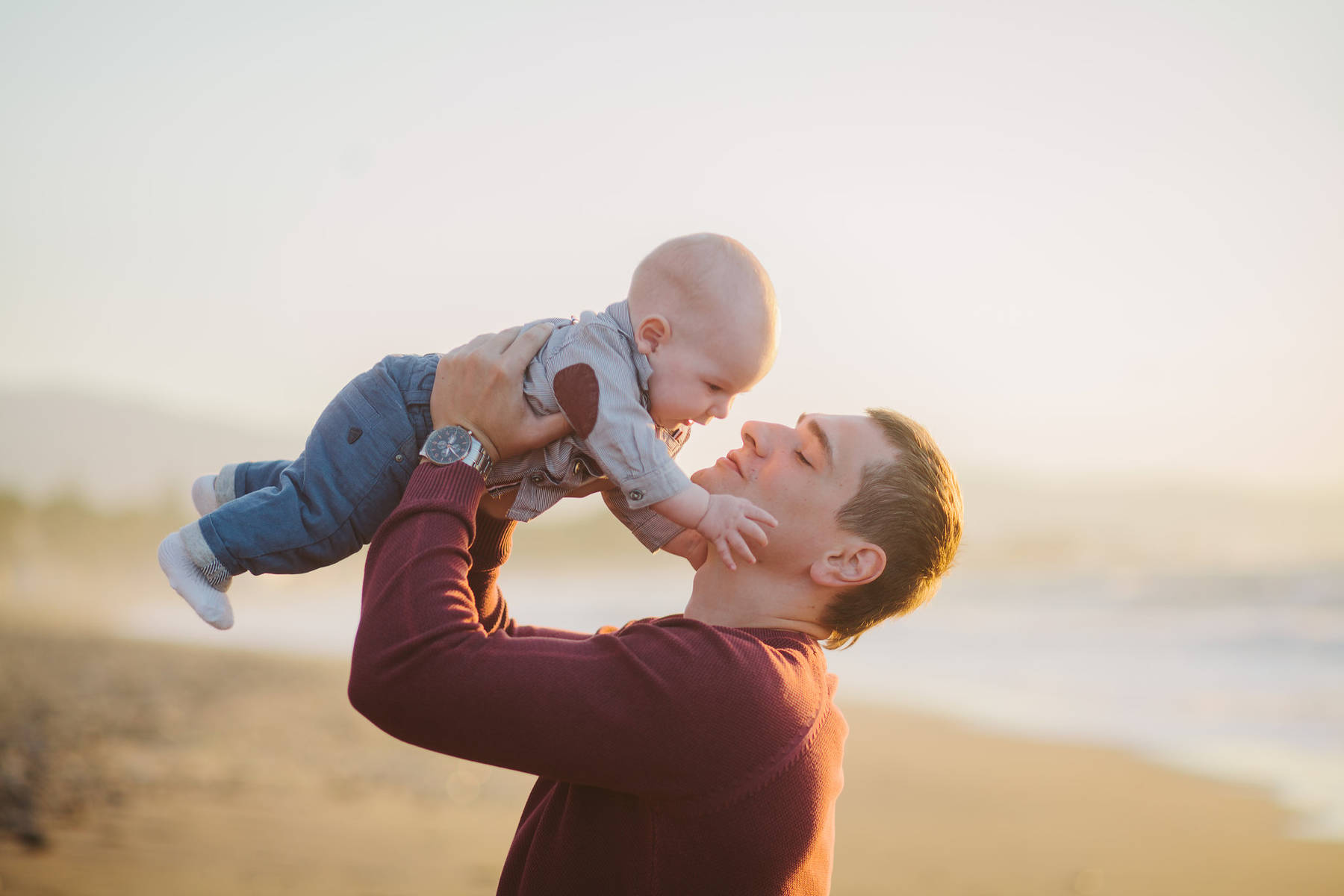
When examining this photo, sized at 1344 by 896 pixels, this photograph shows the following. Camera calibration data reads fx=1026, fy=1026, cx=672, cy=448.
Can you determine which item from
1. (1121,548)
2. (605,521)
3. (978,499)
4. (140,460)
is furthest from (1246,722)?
(140,460)

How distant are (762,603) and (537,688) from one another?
0.68 metres

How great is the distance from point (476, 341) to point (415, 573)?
0.60 m

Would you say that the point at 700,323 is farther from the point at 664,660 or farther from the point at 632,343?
the point at 664,660

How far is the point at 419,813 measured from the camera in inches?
263

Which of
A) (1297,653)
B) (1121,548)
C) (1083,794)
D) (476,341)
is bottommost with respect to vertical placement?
(1121,548)

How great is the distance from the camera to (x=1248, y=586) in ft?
47.7

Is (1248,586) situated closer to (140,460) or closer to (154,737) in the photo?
(154,737)

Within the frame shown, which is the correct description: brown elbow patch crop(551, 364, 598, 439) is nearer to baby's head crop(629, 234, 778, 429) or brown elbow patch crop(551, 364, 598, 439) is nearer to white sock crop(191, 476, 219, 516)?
baby's head crop(629, 234, 778, 429)

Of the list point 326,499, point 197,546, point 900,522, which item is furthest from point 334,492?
point 900,522

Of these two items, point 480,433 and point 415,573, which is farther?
point 480,433

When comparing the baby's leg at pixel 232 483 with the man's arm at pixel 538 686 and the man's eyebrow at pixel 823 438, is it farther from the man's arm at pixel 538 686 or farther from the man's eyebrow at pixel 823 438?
the man's eyebrow at pixel 823 438

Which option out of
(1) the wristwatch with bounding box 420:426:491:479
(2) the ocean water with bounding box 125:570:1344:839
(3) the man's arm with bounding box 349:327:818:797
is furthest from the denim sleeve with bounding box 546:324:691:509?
(2) the ocean water with bounding box 125:570:1344:839

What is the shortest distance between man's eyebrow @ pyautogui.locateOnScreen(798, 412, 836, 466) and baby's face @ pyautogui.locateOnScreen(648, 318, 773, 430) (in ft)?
0.65

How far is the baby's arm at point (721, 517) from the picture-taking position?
2.13m
